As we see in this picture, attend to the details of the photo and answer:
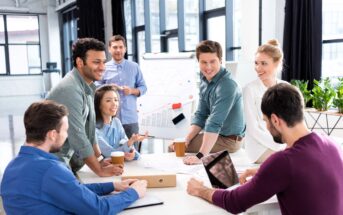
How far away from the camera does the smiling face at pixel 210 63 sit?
2324 millimetres

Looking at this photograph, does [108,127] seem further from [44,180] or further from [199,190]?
[44,180]

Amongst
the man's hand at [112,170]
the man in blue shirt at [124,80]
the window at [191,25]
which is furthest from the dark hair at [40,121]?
the window at [191,25]

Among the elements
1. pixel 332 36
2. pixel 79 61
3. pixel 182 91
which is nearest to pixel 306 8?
pixel 332 36

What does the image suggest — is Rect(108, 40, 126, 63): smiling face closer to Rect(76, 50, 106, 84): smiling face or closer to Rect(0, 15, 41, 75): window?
Rect(76, 50, 106, 84): smiling face

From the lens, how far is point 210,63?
2.34 metres

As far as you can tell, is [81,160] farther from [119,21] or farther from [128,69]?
[119,21]

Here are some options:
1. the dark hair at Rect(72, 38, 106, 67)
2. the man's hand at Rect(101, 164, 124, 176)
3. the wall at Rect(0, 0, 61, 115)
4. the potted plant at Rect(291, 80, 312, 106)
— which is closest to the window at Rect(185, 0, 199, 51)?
the potted plant at Rect(291, 80, 312, 106)

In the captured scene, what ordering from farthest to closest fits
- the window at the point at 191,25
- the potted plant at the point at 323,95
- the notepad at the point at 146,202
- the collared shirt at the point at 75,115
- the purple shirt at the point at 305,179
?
the window at the point at 191,25
the potted plant at the point at 323,95
the collared shirt at the point at 75,115
the notepad at the point at 146,202
the purple shirt at the point at 305,179

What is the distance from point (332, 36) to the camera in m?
4.30

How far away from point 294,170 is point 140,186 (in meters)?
0.70

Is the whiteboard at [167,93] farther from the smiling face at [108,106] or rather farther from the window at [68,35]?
the window at [68,35]

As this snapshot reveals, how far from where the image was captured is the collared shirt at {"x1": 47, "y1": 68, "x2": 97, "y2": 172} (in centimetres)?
196

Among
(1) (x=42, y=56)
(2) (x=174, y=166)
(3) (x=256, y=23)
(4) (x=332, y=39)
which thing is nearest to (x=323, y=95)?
(4) (x=332, y=39)

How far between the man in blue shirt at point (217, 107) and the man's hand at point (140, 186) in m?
0.52
